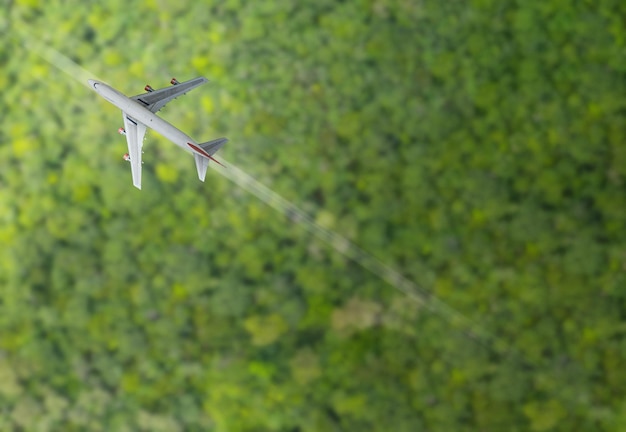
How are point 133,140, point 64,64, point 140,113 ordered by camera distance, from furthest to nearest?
1. point 64,64
2. point 133,140
3. point 140,113

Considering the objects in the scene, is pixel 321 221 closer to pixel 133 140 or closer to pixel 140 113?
pixel 133 140

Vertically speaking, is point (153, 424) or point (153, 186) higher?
point (153, 186)

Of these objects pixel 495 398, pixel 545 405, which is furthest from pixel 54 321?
pixel 545 405

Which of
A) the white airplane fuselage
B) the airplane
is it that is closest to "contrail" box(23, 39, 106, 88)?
the airplane

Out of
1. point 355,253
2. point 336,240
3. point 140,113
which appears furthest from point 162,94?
point 355,253

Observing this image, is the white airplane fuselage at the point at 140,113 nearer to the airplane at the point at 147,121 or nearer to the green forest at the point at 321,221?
the airplane at the point at 147,121

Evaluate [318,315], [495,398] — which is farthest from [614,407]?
[318,315]

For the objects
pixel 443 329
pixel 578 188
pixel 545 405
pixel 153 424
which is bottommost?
pixel 153 424

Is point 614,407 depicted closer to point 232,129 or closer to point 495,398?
point 495,398
